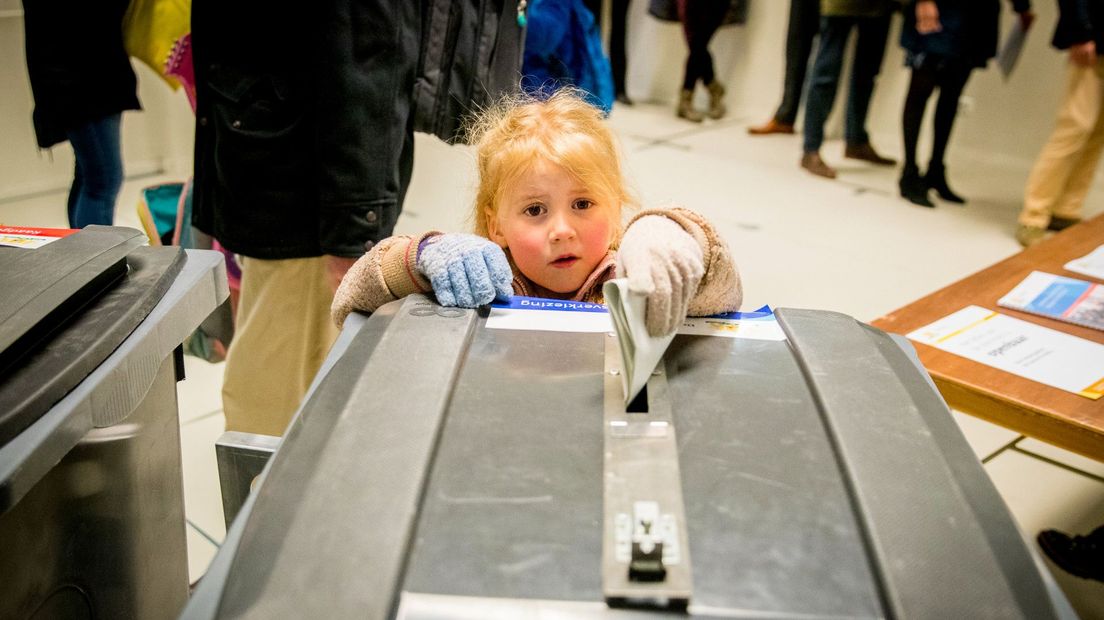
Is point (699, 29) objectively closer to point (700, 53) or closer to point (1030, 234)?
point (700, 53)

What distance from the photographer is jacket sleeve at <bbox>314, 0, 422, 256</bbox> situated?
1263 millimetres

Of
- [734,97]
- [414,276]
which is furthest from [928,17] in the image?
[414,276]

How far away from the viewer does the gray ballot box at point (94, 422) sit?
71 centimetres

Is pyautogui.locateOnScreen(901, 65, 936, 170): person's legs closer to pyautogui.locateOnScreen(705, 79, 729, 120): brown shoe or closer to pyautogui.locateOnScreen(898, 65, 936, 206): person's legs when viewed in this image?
pyautogui.locateOnScreen(898, 65, 936, 206): person's legs

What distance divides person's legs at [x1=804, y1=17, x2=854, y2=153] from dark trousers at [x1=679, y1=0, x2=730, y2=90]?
1.05 m

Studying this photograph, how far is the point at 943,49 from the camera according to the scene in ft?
11.6

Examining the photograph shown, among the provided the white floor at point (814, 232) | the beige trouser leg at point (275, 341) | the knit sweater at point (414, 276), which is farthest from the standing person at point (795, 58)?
the knit sweater at point (414, 276)

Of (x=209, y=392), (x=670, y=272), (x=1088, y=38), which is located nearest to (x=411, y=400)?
(x=670, y=272)

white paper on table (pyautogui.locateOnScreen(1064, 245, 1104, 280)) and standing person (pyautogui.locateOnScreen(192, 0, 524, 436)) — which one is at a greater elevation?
standing person (pyautogui.locateOnScreen(192, 0, 524, 436))

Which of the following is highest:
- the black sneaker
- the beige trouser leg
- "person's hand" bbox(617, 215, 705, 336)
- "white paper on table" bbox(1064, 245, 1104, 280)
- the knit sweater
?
"person's hand" bbox(617, 215, 705, 336)

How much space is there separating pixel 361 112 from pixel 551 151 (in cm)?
33

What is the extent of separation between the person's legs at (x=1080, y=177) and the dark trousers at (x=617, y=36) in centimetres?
279

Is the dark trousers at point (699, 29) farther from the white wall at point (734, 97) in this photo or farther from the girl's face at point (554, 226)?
the girl's face at point (554, 226)

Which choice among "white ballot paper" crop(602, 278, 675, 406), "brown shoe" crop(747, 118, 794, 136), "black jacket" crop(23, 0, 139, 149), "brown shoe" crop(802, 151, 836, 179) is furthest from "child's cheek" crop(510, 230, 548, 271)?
"brown shoe" crop(747, 118, 794, 136)
